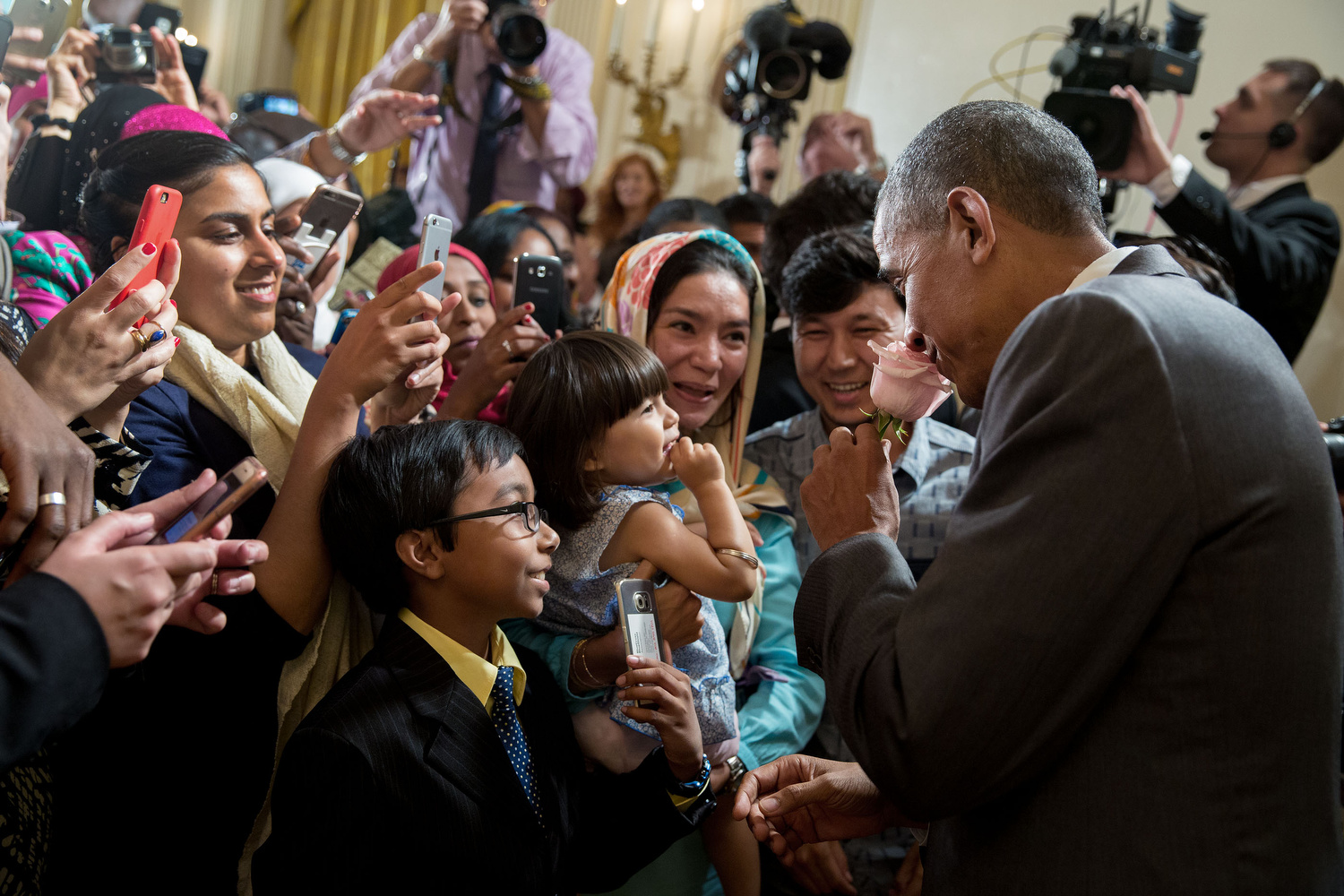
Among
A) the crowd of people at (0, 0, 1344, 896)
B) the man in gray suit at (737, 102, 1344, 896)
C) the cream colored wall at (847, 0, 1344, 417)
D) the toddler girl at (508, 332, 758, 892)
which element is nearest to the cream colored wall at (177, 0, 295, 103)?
the crowd of people at (0, 0, 1344, 896)

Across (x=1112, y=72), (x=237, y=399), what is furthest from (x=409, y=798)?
(x=1112, y=72)

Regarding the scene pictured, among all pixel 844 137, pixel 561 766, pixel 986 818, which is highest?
pixel 844 137

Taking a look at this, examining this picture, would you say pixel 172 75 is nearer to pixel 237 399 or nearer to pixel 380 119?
pixel 380 119

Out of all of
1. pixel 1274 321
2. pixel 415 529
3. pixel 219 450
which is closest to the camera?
pixel 415 529

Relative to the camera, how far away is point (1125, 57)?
3.13m

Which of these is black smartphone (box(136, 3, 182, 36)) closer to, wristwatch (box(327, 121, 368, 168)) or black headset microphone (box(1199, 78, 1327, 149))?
wristwatch (box(327, 121, 368, 168))

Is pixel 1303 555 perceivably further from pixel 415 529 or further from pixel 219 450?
pixel 219 450

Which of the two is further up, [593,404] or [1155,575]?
[1155,575]

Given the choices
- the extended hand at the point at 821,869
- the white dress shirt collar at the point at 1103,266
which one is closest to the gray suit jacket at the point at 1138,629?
the white dress shirt collar at the point at 1103,266

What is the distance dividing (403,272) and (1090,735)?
1.78m

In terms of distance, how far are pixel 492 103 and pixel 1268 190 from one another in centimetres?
260

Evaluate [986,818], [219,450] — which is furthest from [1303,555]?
[219,450]

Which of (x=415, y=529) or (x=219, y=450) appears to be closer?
(x=415, y=529)

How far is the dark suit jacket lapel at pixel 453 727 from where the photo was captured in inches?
51.6
